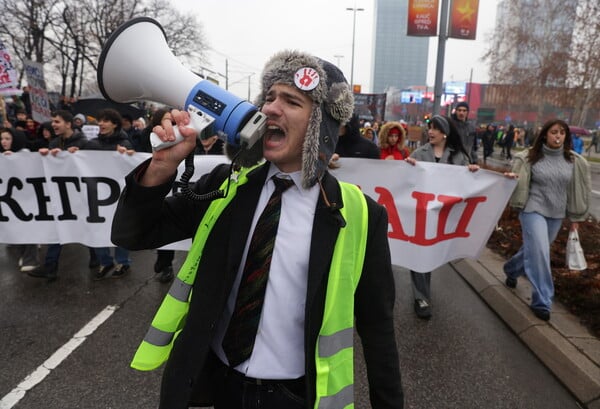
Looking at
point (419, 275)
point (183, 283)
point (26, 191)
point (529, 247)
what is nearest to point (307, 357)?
point (183, 283)

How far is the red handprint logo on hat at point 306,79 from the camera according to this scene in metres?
1.31

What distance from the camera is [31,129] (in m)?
10.3

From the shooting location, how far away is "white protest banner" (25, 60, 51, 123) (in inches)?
387

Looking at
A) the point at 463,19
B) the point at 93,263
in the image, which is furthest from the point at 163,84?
the point at 463,19

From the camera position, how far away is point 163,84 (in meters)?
1.45

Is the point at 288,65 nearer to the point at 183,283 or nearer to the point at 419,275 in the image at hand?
the point at 183,283

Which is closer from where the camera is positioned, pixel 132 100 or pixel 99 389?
pixel 132 100

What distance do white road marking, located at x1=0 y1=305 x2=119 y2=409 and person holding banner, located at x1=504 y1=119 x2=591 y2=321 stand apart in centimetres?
378

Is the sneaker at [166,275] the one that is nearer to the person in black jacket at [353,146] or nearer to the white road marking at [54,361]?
the white road marking at [54,361]

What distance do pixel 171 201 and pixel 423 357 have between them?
2510 millimetres

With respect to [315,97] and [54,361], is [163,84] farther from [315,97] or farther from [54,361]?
[54,361]

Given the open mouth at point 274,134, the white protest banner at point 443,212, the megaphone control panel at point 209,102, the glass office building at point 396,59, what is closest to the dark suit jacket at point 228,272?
the open mouth at point 274,134

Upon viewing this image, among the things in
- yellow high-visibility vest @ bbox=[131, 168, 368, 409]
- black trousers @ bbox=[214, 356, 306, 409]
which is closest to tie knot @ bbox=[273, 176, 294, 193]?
yellow high-visibility vest @ bbox=[131, 168, 368, 409]

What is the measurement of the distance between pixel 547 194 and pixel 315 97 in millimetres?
3183
